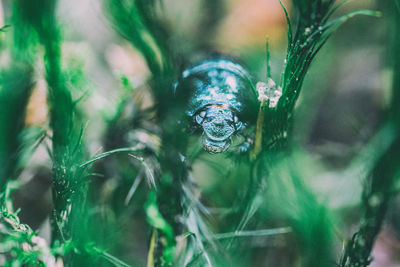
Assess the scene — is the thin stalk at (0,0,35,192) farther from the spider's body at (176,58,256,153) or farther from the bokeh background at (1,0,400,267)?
the spider's body at (176,58,256,153)

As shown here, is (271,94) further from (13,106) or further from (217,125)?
(13,106)

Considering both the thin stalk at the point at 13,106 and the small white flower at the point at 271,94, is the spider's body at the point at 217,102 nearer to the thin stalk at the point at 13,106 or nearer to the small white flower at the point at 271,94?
the small white flower at the point at 271,94

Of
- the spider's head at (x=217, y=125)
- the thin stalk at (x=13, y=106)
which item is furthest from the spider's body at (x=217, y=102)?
the thin stalk at (x=13, y=106)

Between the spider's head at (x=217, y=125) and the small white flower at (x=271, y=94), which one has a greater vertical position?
the small white flower at (x=271, y=94)

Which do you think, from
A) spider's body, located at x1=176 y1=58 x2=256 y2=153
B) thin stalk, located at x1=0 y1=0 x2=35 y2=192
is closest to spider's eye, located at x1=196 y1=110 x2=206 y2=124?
spider's body, located at x1=176 y1=58 x2=256 y2=153

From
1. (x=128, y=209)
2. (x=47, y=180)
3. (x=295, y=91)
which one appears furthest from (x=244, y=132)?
(x=47, y=180)

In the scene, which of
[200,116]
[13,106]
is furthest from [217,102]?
[13,106]

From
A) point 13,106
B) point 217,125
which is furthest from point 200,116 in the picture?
point 13,106

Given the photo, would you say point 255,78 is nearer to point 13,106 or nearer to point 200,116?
point 200,116
